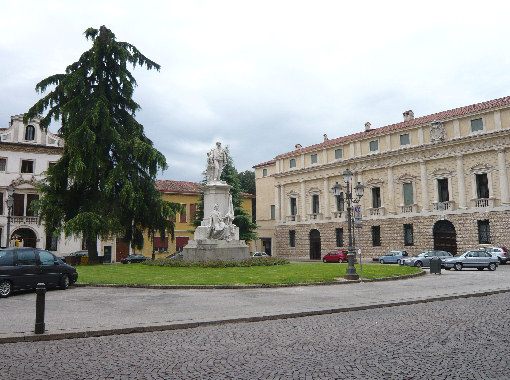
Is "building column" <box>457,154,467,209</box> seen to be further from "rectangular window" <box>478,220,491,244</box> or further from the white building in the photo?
the white building

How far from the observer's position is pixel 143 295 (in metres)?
13.5

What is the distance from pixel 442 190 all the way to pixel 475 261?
15952mm

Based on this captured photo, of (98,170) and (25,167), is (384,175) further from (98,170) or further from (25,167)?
(25,167)

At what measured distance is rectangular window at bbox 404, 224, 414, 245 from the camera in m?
42.9

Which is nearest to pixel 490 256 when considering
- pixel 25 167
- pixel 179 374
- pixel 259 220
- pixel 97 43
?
pixel 179 374

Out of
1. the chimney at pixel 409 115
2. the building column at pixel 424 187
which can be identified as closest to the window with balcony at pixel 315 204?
the building column at pixel 424 187

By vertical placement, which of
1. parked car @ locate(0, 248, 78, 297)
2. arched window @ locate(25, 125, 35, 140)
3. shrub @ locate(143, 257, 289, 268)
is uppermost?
arched window @ locate(25, 125, 35, 140)

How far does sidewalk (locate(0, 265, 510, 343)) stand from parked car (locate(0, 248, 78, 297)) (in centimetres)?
39

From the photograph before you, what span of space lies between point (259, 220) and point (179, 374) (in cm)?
5447

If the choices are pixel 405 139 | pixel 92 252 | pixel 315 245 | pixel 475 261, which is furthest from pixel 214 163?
pixel 315 245

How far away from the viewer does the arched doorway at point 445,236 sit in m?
39.6

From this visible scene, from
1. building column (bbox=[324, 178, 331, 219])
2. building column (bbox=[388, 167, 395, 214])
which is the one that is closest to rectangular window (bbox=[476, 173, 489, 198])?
building column (bbox=[388, 167, 395, 214])

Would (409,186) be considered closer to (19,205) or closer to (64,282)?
(64,282)

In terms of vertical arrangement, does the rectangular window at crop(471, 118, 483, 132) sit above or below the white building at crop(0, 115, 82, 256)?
above
